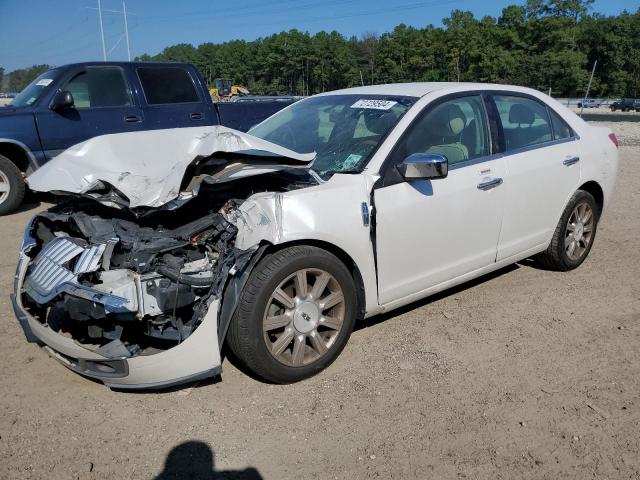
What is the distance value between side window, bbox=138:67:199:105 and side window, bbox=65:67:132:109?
306 mm

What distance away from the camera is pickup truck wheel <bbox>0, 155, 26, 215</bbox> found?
7.21 metres

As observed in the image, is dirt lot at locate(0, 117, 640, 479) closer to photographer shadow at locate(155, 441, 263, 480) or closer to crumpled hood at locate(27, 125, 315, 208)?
photographer shadow at locate(155, 441, 263, 480)

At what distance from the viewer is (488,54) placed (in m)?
71.4

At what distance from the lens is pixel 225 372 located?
3.37 metres

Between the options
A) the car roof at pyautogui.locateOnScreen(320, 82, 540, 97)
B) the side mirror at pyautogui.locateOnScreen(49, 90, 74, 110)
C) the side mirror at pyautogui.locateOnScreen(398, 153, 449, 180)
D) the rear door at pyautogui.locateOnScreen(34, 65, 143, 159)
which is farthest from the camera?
the rear door at pyautogui.locateOnScreen(34, 65, 143, 159)

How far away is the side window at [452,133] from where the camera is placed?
3615mm

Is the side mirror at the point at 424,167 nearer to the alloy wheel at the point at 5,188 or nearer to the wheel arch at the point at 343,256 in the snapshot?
the wheel arch at the point at 343,256

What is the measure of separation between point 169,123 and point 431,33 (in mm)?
82851

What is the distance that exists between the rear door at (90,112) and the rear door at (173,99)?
0.24 metres

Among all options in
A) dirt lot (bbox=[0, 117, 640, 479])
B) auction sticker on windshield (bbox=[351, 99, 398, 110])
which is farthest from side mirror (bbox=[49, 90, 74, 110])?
auction sticker on windshield (bbox=[351, 99, 398, 110])

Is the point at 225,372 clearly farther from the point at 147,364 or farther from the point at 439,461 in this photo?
the point at 439,461

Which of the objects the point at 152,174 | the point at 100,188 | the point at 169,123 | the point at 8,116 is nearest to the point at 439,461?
the point at 152,174

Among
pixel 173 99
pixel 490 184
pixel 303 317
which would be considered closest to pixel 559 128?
pixel 490 184

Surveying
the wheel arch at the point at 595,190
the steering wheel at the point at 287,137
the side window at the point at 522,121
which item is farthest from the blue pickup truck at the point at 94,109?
the wheel arch at the point at 595,190
